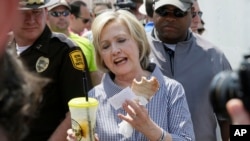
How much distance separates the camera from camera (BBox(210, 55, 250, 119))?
2.47 ft

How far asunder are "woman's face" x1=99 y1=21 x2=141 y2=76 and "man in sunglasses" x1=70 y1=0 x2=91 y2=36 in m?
3.94

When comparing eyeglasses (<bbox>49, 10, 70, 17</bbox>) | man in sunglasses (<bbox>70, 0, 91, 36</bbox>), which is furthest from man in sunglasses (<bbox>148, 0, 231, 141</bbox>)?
man in sunglasses (<bbox>70, 0, 91, 36</bbox>)

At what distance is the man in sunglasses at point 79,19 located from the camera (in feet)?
22.3

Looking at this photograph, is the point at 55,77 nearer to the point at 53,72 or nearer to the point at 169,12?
the point at 53,72

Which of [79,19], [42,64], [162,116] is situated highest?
[42,64]

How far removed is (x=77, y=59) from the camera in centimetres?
310

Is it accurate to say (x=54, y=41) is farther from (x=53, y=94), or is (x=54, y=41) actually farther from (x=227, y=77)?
(x=227, y=77)

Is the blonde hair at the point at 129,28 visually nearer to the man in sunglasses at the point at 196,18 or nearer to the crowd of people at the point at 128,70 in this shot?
the crowd of people at the point at 128,70

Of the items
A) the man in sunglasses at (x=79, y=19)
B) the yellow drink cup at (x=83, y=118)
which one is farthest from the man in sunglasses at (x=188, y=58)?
the man in sunglasses at (x=79, y=19)

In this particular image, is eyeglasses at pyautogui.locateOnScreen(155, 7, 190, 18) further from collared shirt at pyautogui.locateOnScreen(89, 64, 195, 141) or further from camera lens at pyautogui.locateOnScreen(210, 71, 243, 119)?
camera lens at pyautogui.locateOnScreen(210, 71, 243, 119)

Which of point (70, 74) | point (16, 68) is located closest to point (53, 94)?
point (70, 74)

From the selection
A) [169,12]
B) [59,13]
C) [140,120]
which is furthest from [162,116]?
[59,13]

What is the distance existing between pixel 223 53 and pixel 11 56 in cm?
246

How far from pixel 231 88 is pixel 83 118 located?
1.52 metres
